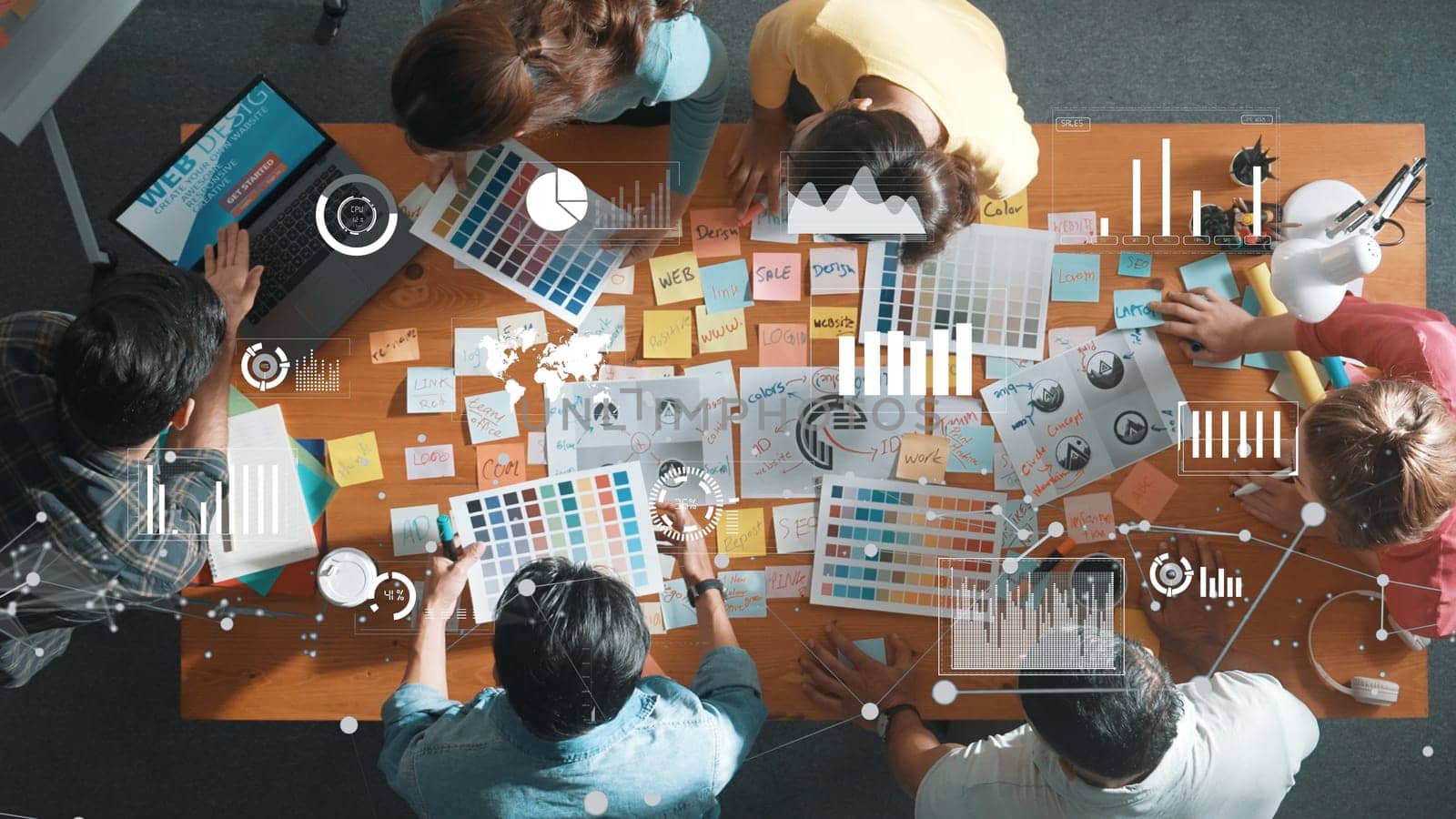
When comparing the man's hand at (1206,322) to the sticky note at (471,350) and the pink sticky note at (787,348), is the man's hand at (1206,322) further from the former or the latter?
the sticky note at (471,350)

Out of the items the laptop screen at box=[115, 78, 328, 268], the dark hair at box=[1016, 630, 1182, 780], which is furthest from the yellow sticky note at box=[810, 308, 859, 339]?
the laptop screen at box=[115, 78, 328, 268]

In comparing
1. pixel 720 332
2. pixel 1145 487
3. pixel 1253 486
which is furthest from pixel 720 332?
pixel 1253 486

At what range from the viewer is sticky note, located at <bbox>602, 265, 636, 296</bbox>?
3.73 feet

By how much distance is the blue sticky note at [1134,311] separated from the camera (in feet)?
3.84

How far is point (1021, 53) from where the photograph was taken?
1.65 m

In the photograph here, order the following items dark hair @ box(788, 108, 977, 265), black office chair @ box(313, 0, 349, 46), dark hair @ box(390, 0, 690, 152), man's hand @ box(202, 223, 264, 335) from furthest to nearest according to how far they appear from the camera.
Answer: black office chair @ box(313, 0, 349, 46) < man's hand @ box(202, 223, 264, 335) < dark hair @ box(788, 108, 977, 265) < dark hair @ box(390, 0, 690, 152)

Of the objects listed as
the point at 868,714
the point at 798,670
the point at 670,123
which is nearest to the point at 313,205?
the point at 670,123

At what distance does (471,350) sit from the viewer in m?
1.14

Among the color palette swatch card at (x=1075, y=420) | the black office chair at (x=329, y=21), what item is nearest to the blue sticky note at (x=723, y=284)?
the color palette swatch card at (x=1075, y=420)

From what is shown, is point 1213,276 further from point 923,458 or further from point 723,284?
point 723,284

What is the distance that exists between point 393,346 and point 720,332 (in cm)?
41

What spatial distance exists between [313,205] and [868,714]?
37.3 inches

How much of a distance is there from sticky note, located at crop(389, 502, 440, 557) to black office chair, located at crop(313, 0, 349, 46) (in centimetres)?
97

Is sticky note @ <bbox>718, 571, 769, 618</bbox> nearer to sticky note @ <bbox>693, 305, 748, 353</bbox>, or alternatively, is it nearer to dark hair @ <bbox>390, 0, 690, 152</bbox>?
sticky note @ <bbox>693, 305, 748, 353</bbox>
